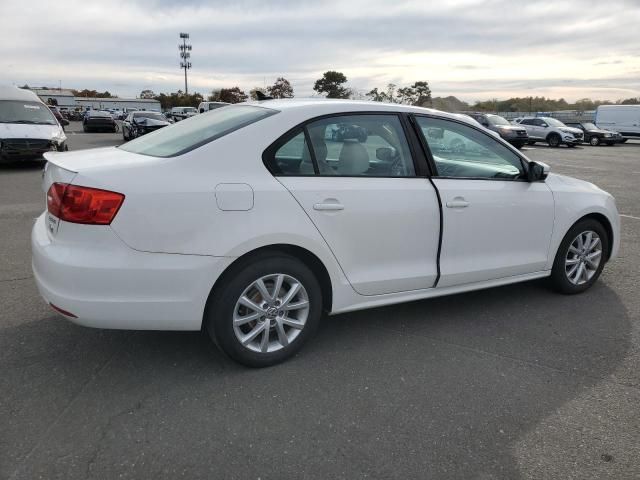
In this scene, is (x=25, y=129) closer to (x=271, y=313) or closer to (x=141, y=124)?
(x=141, y=124)

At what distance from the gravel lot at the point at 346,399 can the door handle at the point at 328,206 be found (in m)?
0.98

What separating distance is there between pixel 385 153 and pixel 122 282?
1.90m

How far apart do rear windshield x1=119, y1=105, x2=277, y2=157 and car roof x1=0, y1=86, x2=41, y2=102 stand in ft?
37.3

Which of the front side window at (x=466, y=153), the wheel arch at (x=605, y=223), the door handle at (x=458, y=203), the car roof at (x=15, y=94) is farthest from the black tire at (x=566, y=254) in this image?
the car roof at (x=15, y=94)

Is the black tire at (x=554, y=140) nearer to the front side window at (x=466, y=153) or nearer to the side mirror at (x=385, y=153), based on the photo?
the front side window at (x=466, y=153)

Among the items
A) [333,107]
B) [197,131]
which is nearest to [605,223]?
[333,107]

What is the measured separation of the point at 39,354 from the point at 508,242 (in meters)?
3.37

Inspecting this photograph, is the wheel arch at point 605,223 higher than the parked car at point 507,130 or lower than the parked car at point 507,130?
higher

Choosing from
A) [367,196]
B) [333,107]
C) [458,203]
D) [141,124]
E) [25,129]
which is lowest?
[141,124]

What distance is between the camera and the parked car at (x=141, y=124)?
2050 cm

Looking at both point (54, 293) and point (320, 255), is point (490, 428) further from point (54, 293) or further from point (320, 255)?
point (54, 293)

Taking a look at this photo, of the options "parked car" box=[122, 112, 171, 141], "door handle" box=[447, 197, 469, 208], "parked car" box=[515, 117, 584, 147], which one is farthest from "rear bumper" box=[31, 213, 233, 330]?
"parked car" box=[515, 117, 584, 147]

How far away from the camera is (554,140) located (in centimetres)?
2739

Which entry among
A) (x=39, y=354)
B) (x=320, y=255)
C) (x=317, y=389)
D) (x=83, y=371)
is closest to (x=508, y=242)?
(x=320, y=255)
